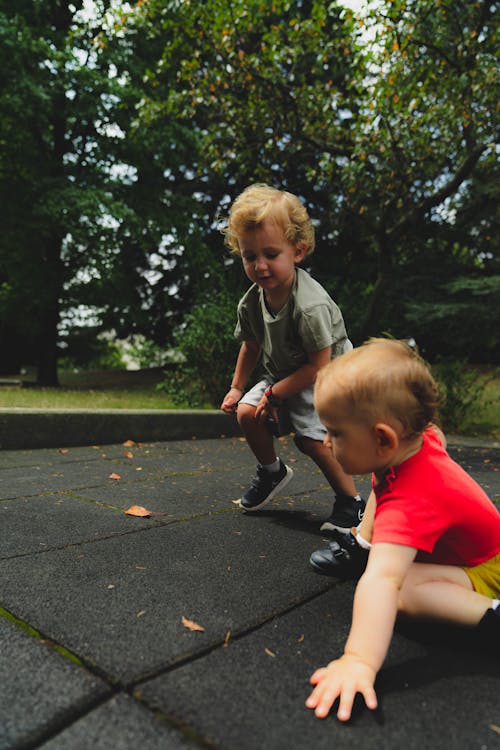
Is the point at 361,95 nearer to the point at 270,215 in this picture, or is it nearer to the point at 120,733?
the point at 270,215

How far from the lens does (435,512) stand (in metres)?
1.36

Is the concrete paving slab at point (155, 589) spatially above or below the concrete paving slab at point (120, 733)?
below

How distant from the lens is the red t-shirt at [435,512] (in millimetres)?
1333

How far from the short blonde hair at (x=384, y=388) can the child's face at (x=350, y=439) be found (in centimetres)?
2

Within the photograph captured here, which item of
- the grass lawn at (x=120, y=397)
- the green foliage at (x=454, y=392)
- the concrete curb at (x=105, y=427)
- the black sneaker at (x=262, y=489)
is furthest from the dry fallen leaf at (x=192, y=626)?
the green foliage at (x=454, y=392)

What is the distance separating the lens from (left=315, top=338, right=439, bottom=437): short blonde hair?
1367 millimetres

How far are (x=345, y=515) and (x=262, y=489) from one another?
18.3 inches

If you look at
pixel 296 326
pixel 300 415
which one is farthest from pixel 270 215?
pixel 300 415

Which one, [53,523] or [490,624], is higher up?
[490,624]

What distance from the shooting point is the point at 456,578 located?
1491 millimetres

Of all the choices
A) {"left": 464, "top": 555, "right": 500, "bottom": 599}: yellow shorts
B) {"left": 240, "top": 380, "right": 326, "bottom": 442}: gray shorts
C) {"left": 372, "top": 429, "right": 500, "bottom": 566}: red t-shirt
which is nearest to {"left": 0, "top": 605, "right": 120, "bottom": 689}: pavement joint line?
{"left": 372, "top": 429, "right": 500, "bottom": 566}: red t-shirt

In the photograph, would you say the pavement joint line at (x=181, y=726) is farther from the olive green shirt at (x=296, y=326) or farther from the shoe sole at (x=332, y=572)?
the olive green shirt at (x=296, y=326)

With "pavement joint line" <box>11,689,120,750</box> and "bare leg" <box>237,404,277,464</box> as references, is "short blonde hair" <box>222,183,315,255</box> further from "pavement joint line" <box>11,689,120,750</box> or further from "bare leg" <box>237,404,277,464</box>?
"pavement joint line" <box>11,689,120,750</box>

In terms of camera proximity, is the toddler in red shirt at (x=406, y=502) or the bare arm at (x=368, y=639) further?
the toddler in red shirt at (x=406, y=502)
